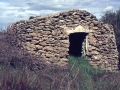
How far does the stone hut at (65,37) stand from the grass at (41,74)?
1.79ft

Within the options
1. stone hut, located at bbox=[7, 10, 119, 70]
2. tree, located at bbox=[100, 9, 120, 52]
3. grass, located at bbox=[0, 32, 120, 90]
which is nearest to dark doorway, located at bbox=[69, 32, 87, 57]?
stone hut, located at bbox=[7, 10, 119, 70]

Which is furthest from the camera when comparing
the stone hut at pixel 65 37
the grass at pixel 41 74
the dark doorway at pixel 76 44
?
the dark doorway at pixel 76 44

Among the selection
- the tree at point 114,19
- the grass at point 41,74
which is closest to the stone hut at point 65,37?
the grass at point 41,74

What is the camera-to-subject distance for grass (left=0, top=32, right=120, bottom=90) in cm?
591

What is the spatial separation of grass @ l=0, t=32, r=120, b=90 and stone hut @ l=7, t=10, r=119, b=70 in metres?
0.54

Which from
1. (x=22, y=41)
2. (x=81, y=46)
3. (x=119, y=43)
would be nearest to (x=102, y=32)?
(x=81, y=46)

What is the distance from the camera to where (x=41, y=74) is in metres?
6.64

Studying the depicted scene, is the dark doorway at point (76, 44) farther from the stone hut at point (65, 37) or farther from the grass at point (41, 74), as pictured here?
the grass at point (41, 74)

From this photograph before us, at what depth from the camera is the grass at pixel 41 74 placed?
5911mm

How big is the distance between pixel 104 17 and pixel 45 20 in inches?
376

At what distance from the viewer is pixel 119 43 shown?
16.9 metres

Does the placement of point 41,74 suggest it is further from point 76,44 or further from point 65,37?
point 76,44

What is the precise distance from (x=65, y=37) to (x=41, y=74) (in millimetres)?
4609

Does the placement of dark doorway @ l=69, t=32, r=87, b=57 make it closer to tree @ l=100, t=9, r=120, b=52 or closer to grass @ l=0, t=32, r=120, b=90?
grass @ l=0, t=32, r=120, b=90
